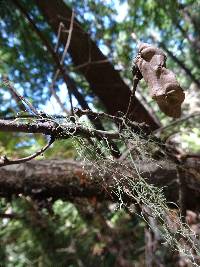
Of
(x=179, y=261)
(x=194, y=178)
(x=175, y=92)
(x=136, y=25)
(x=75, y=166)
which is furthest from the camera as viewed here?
(x=136, y=25)

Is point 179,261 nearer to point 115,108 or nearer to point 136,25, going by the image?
point 115,108

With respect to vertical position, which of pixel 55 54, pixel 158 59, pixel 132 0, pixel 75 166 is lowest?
pixel 158 59

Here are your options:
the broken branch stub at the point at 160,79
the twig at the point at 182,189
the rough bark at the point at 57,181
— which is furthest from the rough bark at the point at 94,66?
the broken branch stub at the point at 160,79

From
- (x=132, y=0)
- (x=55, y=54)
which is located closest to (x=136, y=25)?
(x=132, y=0)

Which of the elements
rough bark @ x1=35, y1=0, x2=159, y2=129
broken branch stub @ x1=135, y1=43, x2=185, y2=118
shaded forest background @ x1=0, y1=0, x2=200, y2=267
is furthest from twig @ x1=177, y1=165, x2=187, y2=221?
rough bark @ x1=35, y1=0, x2=159, y2=129

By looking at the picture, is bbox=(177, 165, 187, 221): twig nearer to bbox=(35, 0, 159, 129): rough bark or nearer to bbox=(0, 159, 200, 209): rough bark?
bbox=(0, 159, 200, 209): rough bark
